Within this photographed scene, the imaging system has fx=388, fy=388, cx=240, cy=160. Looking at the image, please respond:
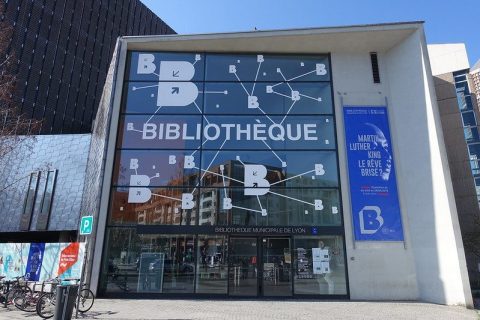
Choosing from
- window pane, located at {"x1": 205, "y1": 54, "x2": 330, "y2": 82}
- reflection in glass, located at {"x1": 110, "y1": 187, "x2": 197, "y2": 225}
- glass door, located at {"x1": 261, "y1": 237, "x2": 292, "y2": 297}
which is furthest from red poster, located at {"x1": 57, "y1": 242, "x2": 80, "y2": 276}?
window pane, located at {"x1": 205, "y1": 54, "x2": 330, "y2": 82}

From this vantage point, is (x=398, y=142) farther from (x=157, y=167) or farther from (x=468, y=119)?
(x=157, y=167)

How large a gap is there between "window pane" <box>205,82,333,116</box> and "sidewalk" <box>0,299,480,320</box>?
7880 millimetres

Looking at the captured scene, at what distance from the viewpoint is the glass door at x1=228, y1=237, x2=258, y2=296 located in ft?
48.4

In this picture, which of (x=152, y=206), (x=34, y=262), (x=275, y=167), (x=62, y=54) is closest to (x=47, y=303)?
(x=34, y=262)

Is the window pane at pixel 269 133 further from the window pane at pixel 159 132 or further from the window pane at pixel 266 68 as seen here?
the window pane at pixel 266 68

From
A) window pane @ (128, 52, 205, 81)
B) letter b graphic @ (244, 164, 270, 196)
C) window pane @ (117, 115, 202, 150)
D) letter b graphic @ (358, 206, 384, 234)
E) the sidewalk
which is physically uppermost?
window pane @ (128, 52, 205, 81)

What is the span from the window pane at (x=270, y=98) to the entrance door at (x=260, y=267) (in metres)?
5.57

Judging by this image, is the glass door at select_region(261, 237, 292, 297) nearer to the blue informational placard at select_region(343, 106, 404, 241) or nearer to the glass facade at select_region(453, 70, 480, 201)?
the blue informational placard at select_region(343, 106, 404, 241)

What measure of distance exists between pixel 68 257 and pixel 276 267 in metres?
7.77

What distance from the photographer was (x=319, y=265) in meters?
15.0

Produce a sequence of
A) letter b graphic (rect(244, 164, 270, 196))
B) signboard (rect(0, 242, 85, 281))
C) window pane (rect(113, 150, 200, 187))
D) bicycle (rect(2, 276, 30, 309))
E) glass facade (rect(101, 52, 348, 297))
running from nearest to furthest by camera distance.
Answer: bicycle (rect(2, 276, 30, 309)), signboard (rect(0, 242, 85, 281)), glass facade (rect(101, 52, 348, 297)), letter b graphic (rect(244, 164, 270, 196)), window pane (rect(113, 150, 200, 187))

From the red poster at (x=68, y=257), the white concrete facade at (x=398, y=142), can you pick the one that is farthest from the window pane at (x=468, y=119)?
the red poster at (x=68, y=257)

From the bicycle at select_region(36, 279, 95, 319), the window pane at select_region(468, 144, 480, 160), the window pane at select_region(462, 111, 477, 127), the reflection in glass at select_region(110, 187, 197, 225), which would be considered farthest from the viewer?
the window pane at select_region(462, 111, 477, 127)

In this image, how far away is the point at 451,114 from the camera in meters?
21.6
